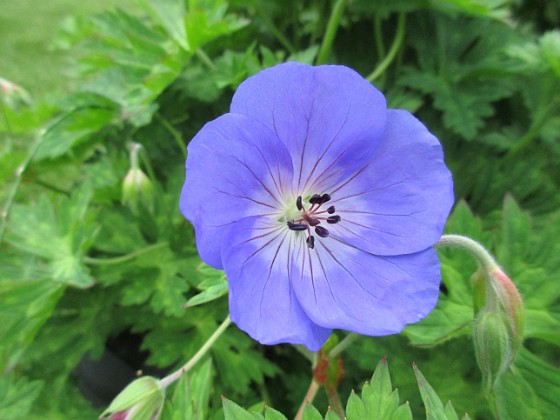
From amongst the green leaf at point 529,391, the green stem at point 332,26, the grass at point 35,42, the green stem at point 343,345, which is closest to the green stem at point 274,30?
the green stem at point 332,26

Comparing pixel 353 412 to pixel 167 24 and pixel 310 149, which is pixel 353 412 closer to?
pixel 310 149

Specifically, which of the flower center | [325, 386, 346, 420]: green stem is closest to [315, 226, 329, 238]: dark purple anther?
the flower center

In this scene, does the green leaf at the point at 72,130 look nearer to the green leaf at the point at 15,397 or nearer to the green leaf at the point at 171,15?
the green leaf at the point at 171,15

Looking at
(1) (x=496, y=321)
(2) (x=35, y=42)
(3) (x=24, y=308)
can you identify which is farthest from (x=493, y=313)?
(2) (x=35, y=42)

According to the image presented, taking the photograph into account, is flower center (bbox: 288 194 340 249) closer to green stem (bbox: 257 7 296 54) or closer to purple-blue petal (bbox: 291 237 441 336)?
purple-blue petal (bbox: 291 237 441 336)

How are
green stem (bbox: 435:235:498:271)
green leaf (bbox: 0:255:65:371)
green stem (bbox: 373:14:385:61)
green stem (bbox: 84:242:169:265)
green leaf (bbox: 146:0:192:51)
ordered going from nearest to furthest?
green stem (bbox: 435:235:498:271) → green leaf (bbox: 0:255:65:371) → green stem (bbox: 84:242:169:265) → green leaf (bbox: 146:0:192:51) → green stem (bbox: 373:14:385:61)

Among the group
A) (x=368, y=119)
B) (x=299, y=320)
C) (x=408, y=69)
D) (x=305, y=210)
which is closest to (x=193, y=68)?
(x=408, y=69)

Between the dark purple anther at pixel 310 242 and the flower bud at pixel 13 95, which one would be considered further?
the flower bud at pixel 13 95
